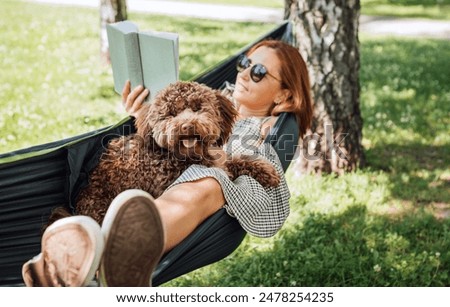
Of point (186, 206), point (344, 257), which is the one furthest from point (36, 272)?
point (344, 257)

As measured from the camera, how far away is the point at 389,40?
10.0 metres

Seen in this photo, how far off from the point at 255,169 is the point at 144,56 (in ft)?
1.96

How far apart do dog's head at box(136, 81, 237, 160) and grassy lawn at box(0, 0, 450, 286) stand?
1.12m

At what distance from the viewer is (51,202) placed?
88.7 inches

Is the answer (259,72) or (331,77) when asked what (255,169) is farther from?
(331,77)

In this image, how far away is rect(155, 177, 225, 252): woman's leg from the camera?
197cm

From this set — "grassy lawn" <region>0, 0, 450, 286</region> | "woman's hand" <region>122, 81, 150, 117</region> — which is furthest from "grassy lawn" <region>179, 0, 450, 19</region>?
"woman's hand" <region>122, 81, 150, 117</region>

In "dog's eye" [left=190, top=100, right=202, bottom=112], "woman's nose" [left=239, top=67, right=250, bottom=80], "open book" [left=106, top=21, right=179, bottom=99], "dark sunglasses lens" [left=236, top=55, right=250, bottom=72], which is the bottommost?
"woman's nose" [left=239, top=67, right=250, bottom=80]

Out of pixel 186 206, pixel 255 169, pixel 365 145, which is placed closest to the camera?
pixel 186 206

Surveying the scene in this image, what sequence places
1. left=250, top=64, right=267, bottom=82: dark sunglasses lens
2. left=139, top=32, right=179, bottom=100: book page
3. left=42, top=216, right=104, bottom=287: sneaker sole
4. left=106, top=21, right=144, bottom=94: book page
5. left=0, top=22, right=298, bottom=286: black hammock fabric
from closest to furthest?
left=42, top=216, right=104, bottom=287: sneaker sole < left=0, top=22, right=298, bottom=286: black hammock fabric < left=139, top=32, right=179, bottom=100: book page < left=106, top=21, right=144, bottom=94: book page < left=250, top=64, right=267, bottom=82: dark sunglasses lens

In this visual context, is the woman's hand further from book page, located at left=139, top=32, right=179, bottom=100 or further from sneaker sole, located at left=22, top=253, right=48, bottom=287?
sneaker sole, located at left=22, top=253, right=48, bottom=287

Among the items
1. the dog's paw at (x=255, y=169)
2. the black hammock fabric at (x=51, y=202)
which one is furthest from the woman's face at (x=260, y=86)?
the black hammock fabric at (x=51, y=202)

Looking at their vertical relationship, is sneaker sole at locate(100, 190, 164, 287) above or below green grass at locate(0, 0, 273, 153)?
above

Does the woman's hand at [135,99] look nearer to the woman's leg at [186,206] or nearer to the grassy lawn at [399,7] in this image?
the woman's leg at [186,206]
